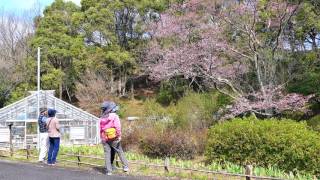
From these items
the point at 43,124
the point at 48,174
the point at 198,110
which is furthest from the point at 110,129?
the point at 198,110

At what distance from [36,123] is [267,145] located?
21409 millimetres

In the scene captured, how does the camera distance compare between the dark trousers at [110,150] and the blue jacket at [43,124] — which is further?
the blue jacket at [43,124]

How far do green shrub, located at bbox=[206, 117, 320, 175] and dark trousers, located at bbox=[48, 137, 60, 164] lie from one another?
4824 mm

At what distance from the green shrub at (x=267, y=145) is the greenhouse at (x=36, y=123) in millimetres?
17646

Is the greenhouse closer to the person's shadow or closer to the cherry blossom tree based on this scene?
the cherry blossom tree

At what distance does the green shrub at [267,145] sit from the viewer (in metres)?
12.8

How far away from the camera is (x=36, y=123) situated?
104ft

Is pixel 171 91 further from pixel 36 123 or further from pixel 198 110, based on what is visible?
pixel 198 110

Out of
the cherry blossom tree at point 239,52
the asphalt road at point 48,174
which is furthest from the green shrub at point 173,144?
the asphalt road at point 48,174

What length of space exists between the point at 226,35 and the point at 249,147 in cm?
1046

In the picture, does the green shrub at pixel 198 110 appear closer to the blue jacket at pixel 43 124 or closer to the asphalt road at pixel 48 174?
the blue jacket at pixel 43 124

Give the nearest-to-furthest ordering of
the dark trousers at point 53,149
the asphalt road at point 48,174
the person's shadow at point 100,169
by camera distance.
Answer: the asphalt road at point 48,174 < the person's shadow at point 100,169 < the dark trousers at point 53,149

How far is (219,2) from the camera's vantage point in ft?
74.4

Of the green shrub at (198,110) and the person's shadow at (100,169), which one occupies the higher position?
the green shrub at (198,110)
